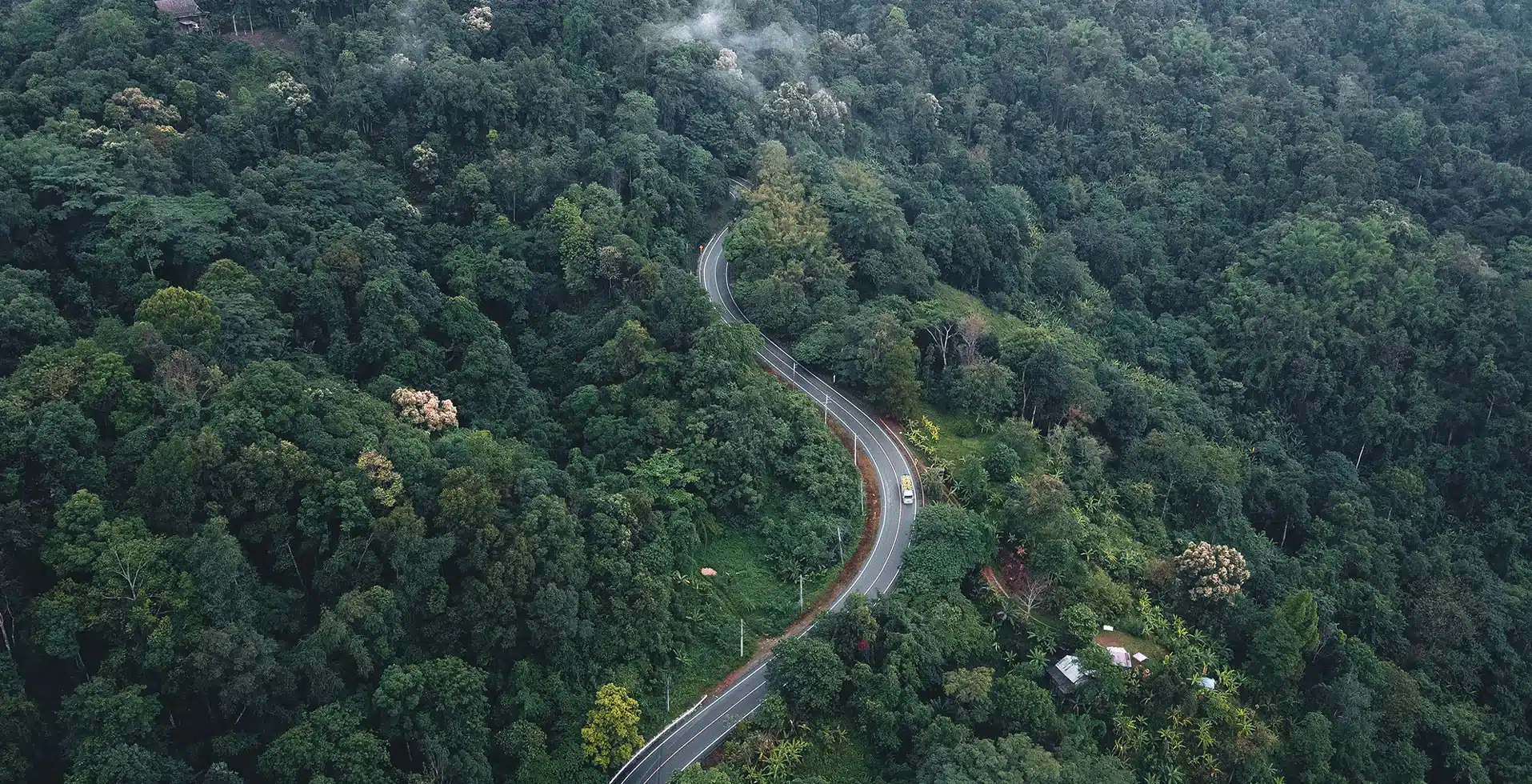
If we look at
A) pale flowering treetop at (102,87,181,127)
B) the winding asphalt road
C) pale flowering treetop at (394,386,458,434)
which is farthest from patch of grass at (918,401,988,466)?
pale flowering treetop at (102,87,181,127)

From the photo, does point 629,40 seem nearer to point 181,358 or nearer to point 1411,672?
point 181,358

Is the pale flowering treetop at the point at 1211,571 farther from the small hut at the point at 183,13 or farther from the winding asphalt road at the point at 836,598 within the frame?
the small hut at the point at 183,13

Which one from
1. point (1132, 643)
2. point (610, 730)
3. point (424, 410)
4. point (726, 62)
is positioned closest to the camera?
point (610, 730)

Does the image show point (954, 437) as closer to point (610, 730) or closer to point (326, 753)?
point (610, 730)

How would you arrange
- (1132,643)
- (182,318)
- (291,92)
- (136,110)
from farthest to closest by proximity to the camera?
(291,92)
(136,110)
(1132,643)
(182,318)

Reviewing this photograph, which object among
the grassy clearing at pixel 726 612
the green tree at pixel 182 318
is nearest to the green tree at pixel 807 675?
the grassy clearing at pixel 726 612

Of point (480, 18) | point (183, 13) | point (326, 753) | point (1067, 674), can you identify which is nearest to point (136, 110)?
point (183, 13)
